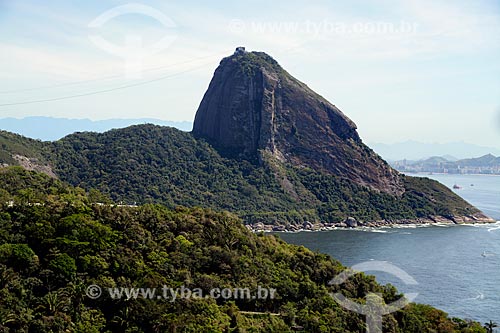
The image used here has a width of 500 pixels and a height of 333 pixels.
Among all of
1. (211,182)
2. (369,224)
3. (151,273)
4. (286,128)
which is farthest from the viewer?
(286,128)

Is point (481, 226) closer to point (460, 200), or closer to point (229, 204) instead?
point (460, 200)

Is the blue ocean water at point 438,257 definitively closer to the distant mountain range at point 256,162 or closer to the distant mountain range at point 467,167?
the distant mountain range at point 256,162

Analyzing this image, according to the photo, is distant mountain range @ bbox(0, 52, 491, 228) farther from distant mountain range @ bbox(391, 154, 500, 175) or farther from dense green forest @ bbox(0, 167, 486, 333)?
distant mountain range @ bbox(391, 154, 500, 175)

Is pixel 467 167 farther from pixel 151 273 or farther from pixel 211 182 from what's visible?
pixel 151 273

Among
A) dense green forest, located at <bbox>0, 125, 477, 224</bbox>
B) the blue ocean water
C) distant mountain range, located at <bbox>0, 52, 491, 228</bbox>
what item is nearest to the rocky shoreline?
distant mountain range, located at <bbox>0, 52, 491, 228</bbox>

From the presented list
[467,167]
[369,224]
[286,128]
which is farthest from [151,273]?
[467,167]

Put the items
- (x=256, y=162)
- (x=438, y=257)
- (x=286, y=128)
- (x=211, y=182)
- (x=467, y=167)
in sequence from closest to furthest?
(x=438, y=257) → (x=211, y=182) → (x=256, y=162) → (x=286, y=128) → (x=467, y=167)

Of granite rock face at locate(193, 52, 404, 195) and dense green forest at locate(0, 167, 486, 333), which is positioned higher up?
granite rock face at locate(193, 52, 404, 195)

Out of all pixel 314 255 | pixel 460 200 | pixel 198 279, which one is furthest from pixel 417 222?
pixel 198 279
